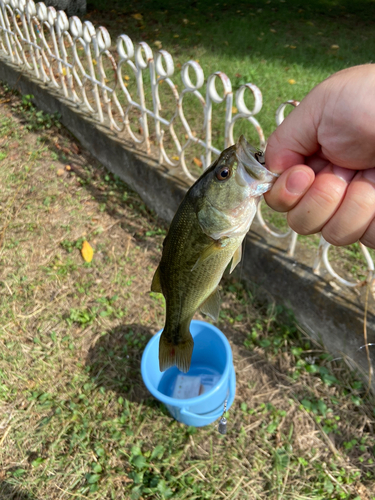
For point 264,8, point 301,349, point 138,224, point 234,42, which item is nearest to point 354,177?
point 301,349

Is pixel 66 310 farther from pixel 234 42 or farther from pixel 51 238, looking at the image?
pixel 234 42

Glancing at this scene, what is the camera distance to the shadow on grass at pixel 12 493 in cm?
235

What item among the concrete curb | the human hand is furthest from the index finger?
the concrete curb

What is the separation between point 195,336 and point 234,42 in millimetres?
5431

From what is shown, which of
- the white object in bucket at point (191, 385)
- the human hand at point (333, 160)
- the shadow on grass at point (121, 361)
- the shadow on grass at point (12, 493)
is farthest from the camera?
the white object in bucket at point (191, 385)

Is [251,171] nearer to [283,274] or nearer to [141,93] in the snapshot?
[283,274]

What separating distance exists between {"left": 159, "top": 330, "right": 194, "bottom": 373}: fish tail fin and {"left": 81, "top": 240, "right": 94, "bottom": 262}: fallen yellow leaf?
7.18 feet

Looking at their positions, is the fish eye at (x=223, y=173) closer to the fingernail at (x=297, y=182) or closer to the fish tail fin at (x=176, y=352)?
the fingernail at (x=297, y=182)

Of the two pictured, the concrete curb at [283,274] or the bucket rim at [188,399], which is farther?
the concrete curb at [283,274]

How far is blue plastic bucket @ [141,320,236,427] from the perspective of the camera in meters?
2.42

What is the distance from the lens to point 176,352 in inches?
68.2

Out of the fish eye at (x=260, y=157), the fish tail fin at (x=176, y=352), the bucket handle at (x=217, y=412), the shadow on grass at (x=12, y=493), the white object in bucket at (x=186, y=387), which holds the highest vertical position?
the fish eye at (x=260, y=157)

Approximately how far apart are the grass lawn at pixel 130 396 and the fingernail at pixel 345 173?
1803 millimetres

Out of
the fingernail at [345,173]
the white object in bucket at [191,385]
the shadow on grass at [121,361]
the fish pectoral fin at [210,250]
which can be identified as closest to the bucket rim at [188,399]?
the shadow on grass at [121,361]
